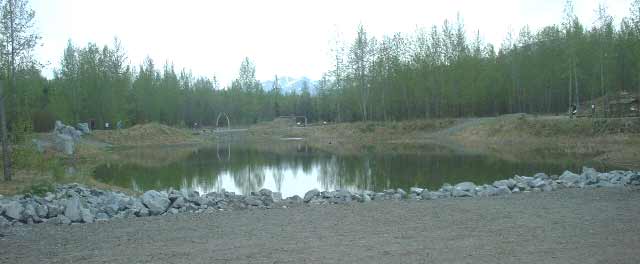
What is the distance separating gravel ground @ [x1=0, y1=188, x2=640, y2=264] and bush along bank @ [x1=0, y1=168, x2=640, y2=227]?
614mm

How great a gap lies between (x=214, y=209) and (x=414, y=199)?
4.22 meters

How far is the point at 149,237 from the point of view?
7387mm

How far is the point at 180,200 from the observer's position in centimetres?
1026

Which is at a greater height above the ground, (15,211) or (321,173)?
(15,211)

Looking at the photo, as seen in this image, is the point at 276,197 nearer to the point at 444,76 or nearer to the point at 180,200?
the point at 180,200

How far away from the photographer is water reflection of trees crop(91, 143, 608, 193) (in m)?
16.3

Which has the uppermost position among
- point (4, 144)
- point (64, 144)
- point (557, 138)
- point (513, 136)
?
point (4, 144)

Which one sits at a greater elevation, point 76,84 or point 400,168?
point 76,84

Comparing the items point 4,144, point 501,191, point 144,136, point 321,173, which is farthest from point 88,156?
point 501,191

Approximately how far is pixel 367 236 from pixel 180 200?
15.5 ft

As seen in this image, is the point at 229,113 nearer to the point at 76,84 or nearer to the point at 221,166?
the point at 76,84

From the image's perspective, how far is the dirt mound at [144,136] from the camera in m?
43.8

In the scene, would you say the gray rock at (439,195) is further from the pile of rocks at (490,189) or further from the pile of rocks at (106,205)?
the pile of rocks at (106,205)

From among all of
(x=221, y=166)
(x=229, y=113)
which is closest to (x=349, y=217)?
(x=221, y=166)
